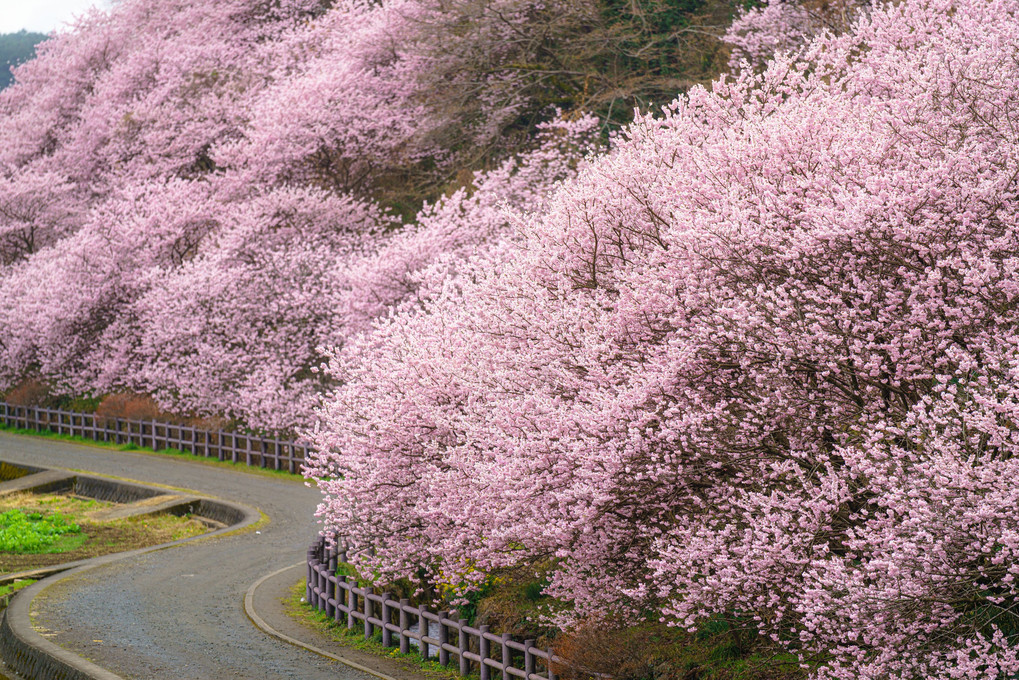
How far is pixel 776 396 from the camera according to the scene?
962 cm

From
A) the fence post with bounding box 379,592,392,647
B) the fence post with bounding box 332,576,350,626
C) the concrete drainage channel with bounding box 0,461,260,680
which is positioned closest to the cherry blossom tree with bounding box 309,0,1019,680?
the fence post with bounding box 379,592,392,647

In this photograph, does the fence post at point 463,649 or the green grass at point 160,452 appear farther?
the green grass at point 160,452

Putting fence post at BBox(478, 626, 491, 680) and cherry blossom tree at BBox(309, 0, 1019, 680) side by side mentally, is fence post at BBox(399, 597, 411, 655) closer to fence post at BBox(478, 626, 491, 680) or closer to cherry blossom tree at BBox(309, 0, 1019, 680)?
cherry blossom tree at BBox(309, 0, 1019, 680)

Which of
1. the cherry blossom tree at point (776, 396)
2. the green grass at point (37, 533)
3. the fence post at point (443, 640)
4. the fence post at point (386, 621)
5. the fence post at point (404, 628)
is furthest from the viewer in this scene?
the green grass at point (37, 533)

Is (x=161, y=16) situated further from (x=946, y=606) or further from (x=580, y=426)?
(x=946, y=606)

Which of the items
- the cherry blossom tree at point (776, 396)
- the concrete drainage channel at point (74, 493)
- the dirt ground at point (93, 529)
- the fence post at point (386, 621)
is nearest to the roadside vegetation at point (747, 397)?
the cherry blossom tree at point (776, 396)

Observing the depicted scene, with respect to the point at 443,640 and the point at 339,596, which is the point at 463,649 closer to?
the point at 443,640

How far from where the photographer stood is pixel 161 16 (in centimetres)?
5331

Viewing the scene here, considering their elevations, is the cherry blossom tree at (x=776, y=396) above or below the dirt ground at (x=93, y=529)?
above

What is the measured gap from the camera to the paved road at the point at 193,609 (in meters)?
14.4

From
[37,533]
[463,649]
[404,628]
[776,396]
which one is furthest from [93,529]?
[776,396]

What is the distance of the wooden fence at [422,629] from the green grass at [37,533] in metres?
8.14

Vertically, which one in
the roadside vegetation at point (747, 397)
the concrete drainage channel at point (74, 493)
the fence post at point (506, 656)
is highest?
the roadside vegetation at point (747, 397)

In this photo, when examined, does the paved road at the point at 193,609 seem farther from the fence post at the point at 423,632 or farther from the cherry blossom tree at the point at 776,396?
the cherry blossom tree at the point at 776,396
